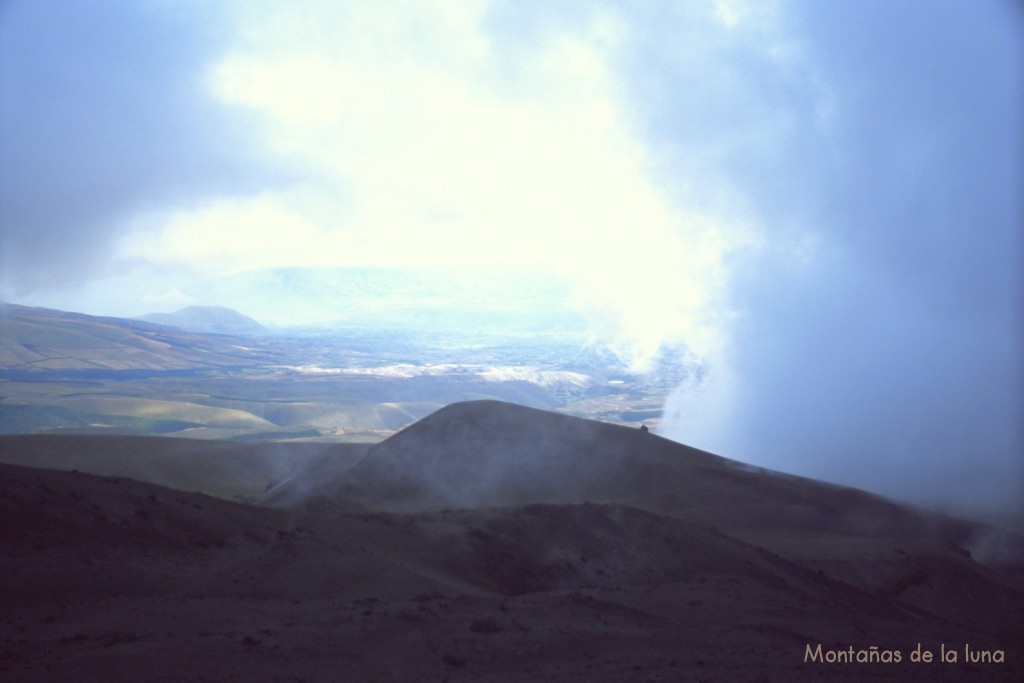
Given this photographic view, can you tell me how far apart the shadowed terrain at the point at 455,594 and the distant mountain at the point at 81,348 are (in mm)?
130955

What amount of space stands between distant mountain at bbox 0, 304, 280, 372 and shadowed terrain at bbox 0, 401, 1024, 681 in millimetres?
130955

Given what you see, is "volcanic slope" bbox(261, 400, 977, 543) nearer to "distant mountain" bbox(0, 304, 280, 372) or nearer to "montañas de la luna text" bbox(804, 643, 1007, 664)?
"montañas de la luna text" bbox(804, 643, 1007, 664)

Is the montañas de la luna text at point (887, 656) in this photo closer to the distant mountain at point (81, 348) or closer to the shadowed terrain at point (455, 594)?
the shadowed terrain at point (455, 594)

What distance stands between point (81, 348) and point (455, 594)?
164756 millimetres

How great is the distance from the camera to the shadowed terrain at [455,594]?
51.6ft

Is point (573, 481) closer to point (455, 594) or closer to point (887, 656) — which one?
point (455, 594)

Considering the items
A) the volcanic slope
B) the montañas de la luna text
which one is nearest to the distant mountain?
the volcanic slope

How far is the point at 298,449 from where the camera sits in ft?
206

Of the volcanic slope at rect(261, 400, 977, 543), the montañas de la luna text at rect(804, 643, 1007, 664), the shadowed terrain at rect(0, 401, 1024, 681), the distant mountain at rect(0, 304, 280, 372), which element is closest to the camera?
the shadowed terrain at rect(0, 401, 1024, 681)

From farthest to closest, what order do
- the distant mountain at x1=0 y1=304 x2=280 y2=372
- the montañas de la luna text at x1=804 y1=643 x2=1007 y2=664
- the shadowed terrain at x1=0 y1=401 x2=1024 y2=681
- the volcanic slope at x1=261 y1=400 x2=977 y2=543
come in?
1. the distant mountain at x1=0 y1=304 x2=280 y2=372
2. the volcanic slope at x1=261 y1=400 x2=977 y2=543
3. the montañas de la luna text at x1=804 y1=643 x2=1007 y2=664
4. the shadowed terrain at x1=0 y1=401 x2=1024 y2=681

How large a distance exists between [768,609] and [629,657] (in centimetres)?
841

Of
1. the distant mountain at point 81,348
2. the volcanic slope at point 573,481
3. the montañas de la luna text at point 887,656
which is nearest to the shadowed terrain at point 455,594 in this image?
the montañas de la luna text at point 887,656

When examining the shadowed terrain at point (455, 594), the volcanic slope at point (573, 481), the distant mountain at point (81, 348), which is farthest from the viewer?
the distant mountain at point (81, 348)

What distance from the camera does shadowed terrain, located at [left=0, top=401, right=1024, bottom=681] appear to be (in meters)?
15.7
